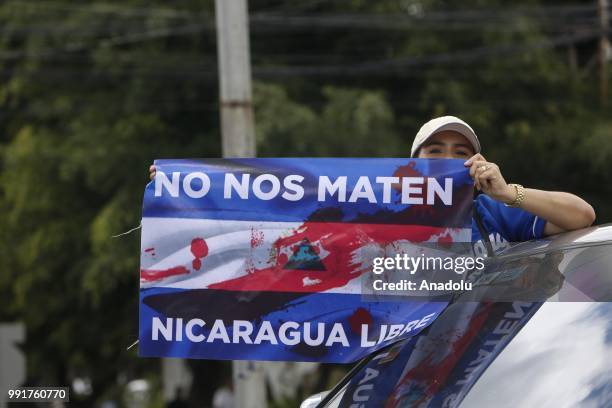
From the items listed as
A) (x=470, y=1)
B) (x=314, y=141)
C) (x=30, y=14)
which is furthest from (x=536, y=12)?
(x=30, y=14)

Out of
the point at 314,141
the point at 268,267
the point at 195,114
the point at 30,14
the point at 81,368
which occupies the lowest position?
the point at 268,267

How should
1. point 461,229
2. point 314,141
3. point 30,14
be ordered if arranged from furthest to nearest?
1. point 30,14
2. point 314,141
3. point 461,229

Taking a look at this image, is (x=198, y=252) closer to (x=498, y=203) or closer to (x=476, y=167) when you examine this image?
(x=476, y=167)

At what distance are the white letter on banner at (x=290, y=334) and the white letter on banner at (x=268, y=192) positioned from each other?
363mm

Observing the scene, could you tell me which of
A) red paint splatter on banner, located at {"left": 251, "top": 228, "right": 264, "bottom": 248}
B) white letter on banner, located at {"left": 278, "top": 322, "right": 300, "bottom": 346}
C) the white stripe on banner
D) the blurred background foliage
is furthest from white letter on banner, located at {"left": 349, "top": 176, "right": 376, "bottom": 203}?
the blurred background foliage

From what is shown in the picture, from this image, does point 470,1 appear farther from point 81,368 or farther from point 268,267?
point 268,267

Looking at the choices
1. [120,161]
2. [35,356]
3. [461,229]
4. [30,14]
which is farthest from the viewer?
[35,356]

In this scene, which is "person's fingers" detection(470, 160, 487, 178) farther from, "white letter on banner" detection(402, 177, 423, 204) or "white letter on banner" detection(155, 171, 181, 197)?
"white letter on banner" detection(155, 171, 181, 197)

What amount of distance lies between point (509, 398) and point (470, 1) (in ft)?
49.3

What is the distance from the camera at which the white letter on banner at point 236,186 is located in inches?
134

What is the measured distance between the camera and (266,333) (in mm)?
3305

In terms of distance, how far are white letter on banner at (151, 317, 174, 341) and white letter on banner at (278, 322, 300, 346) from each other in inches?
12.5

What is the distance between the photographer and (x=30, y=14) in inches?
699

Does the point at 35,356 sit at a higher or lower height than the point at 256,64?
lower
